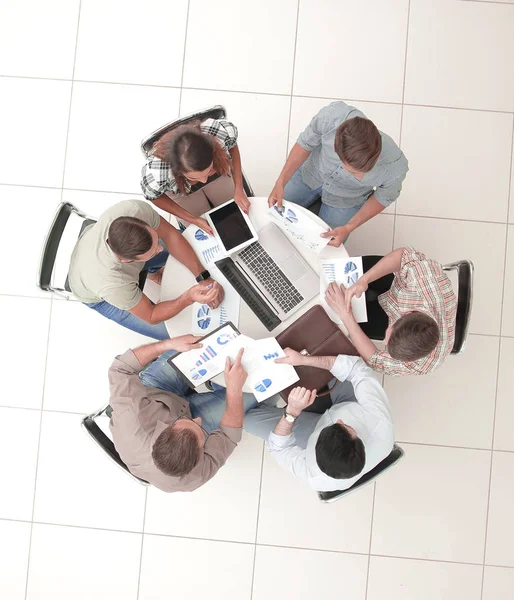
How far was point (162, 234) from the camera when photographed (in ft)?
7.13

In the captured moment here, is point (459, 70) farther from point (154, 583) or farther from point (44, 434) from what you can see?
point (154, 583)

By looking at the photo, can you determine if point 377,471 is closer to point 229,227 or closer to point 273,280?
point 273,280

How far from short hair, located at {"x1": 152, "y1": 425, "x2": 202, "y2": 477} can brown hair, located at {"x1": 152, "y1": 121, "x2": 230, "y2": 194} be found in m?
1.04

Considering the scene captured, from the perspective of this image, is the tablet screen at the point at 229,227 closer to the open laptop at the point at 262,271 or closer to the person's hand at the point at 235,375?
the open laptop at the point at 262,271

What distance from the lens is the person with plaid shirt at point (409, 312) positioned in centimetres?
188

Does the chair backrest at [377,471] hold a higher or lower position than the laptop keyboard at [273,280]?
lower

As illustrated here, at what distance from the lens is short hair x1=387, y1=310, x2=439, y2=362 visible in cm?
186

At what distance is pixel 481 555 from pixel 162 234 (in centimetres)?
243

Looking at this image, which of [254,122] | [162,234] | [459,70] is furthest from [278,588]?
[459,70]

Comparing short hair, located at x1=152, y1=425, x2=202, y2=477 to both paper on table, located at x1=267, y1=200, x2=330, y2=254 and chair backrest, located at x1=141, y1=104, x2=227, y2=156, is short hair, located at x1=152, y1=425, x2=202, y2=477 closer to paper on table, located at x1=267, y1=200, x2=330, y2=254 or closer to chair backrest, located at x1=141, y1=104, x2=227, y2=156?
paper on table, located at x1=267, y1=200, x2=330, y2=254

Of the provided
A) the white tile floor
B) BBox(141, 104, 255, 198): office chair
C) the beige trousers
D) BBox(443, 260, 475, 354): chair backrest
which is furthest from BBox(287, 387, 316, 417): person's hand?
BBox(141, 104, 255, 198): office chair

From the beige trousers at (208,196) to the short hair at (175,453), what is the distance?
99 cm

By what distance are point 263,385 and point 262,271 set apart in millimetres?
475

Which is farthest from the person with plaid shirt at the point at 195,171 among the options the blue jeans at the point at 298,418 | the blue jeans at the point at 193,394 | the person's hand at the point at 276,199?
the blue jeans at the point at 298,418
